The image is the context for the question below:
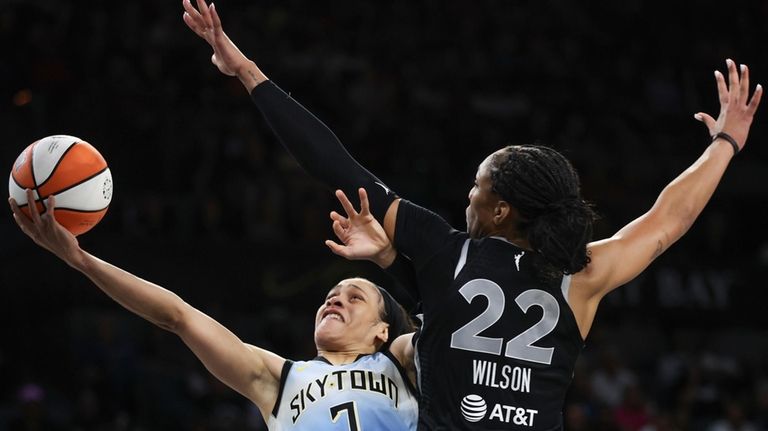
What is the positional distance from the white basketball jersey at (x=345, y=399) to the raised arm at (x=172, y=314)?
0.09 metres

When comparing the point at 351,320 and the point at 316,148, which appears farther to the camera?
the point at 351,320

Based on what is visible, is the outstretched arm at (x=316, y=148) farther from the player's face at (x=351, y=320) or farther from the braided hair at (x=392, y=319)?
the braided hair at (x=392, y=319)

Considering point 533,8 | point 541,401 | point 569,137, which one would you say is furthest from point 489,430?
point 533,8

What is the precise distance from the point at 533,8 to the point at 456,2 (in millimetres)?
1347

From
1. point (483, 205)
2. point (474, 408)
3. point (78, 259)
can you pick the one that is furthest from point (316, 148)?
point (474, 408)

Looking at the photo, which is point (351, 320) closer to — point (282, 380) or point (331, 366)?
point (331, 366)

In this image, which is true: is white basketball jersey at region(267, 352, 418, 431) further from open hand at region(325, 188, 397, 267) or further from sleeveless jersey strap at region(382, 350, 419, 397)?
open hand at region(325, 188, 397, 267)

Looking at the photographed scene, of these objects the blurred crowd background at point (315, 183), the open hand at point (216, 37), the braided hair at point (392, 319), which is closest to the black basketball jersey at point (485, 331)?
the open hand at point (216, 37)

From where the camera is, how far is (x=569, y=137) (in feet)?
48.0

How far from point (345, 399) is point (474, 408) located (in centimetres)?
101

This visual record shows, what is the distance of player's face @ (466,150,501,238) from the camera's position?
3.74m

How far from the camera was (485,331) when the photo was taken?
361 centimetres

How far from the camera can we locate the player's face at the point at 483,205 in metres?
3.74

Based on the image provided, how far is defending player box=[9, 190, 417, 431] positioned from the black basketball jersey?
2.63 feet
